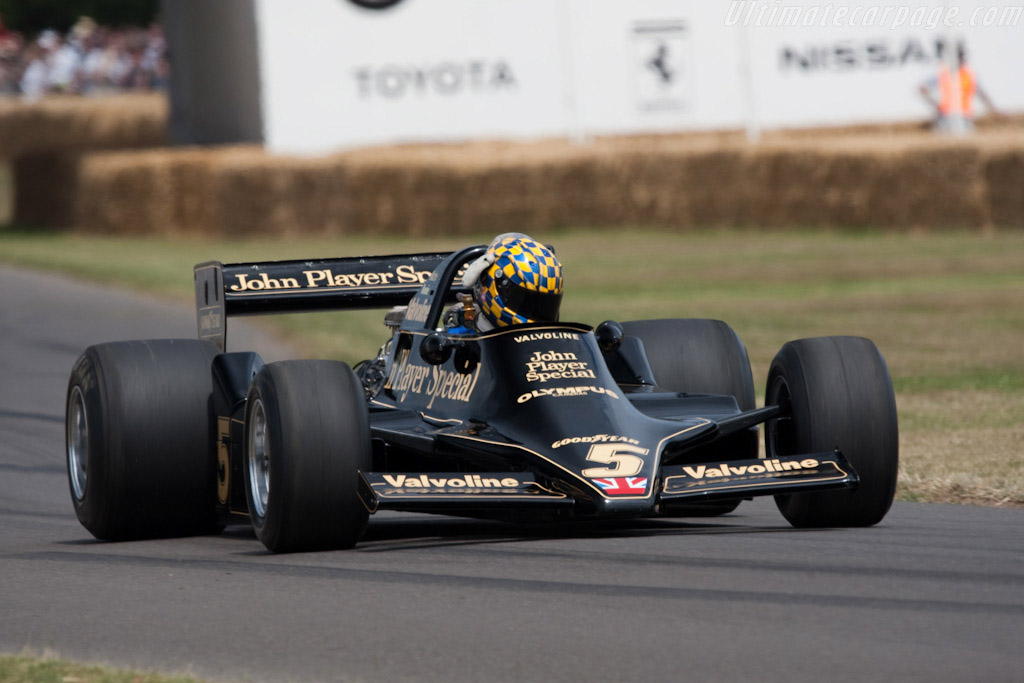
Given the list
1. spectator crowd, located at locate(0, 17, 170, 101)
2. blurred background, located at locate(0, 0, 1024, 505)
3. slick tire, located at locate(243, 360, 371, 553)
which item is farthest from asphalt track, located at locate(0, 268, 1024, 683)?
spectator crowd, located at locate(0, 17, 170, 101)

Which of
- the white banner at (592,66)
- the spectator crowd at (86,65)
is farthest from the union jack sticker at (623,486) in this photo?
the spectator crowd at (86,65)

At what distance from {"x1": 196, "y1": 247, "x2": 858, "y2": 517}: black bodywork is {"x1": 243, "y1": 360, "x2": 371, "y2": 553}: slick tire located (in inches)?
5.3

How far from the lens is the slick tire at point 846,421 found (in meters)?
7.14

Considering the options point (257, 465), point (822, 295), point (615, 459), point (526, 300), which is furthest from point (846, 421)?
point (822, 295)

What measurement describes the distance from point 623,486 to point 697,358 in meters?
2.21

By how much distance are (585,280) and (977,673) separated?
1690cm

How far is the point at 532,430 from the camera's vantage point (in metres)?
6.96

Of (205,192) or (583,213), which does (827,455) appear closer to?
(583,213)

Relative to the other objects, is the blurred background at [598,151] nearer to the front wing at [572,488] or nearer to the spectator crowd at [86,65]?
the front wing at [572,488]

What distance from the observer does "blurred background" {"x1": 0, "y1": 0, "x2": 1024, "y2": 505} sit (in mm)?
24016

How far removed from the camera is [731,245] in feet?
80.2

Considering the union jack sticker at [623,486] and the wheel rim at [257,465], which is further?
the wheel rim at [257,465]

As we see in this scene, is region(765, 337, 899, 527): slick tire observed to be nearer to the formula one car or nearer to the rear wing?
the formula one car

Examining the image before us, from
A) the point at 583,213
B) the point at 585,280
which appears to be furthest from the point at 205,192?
the point at 585,280
